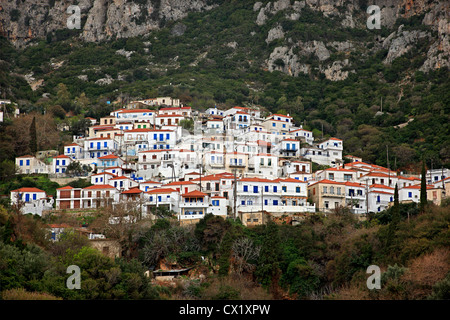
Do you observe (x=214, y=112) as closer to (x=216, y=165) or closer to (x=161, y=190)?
(x=216, y=165)

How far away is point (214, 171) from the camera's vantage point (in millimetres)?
72188

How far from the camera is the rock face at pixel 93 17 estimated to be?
14312cm

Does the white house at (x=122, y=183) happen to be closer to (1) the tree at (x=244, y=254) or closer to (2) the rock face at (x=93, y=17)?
(1) the tree at (x=244, y=254)

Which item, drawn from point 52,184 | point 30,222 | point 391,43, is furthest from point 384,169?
point 391,43

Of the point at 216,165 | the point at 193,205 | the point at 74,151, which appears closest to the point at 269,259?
the point at 193,205

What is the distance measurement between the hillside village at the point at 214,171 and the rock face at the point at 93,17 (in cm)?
5248

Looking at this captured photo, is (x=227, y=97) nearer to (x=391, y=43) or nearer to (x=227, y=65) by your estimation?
(x=227, y=65)

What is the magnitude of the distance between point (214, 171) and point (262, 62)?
64098 millimetres

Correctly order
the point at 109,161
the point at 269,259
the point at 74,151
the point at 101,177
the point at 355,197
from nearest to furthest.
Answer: the point at 269,259
the point at 355,197
the point at 101,177
the point at 109,161
the point at 74,151

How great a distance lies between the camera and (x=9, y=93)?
106 metres

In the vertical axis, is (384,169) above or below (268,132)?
below

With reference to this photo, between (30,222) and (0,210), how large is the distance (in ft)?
8.63

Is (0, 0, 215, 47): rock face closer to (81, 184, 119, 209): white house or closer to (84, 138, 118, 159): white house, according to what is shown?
(84, 138, 118, 159): white house

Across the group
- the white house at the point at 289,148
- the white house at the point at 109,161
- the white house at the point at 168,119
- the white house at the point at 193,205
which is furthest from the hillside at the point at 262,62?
the white house at the point at 193,205
